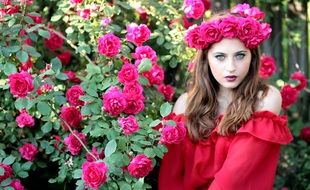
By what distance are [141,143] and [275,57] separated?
86.9 inches

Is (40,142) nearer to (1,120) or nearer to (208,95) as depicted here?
(1,120)

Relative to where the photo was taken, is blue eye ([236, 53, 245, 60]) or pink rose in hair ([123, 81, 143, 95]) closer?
pink rose in hair ([123, 81, 143, 95])

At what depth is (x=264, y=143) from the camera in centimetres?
278

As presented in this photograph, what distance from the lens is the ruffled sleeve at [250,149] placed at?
2775 mm

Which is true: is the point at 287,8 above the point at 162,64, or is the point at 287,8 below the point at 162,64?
above

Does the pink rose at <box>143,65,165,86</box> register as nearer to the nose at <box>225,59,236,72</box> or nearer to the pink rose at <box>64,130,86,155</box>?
the nose at <box>225,59,236,72</box>

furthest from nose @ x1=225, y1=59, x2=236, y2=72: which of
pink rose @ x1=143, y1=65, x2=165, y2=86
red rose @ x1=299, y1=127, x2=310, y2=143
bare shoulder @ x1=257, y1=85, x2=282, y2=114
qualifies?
red rose @ x1=299, y1=127, x2=310, y2=143

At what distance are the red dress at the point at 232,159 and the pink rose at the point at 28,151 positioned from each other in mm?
642

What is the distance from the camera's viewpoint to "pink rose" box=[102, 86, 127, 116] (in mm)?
2541

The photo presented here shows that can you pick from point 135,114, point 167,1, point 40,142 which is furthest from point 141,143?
point 167,1

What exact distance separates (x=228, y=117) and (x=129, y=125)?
566 mm

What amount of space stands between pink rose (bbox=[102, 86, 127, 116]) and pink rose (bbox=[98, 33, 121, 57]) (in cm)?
21

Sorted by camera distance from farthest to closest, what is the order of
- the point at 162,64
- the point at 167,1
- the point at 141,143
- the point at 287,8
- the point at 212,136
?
the point at 287,8, the point at 162,64, the point at 167,1, the point at 212,136, the point at 141,143

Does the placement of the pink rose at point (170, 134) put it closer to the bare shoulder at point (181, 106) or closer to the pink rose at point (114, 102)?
the pink rose at point (114, 102)
